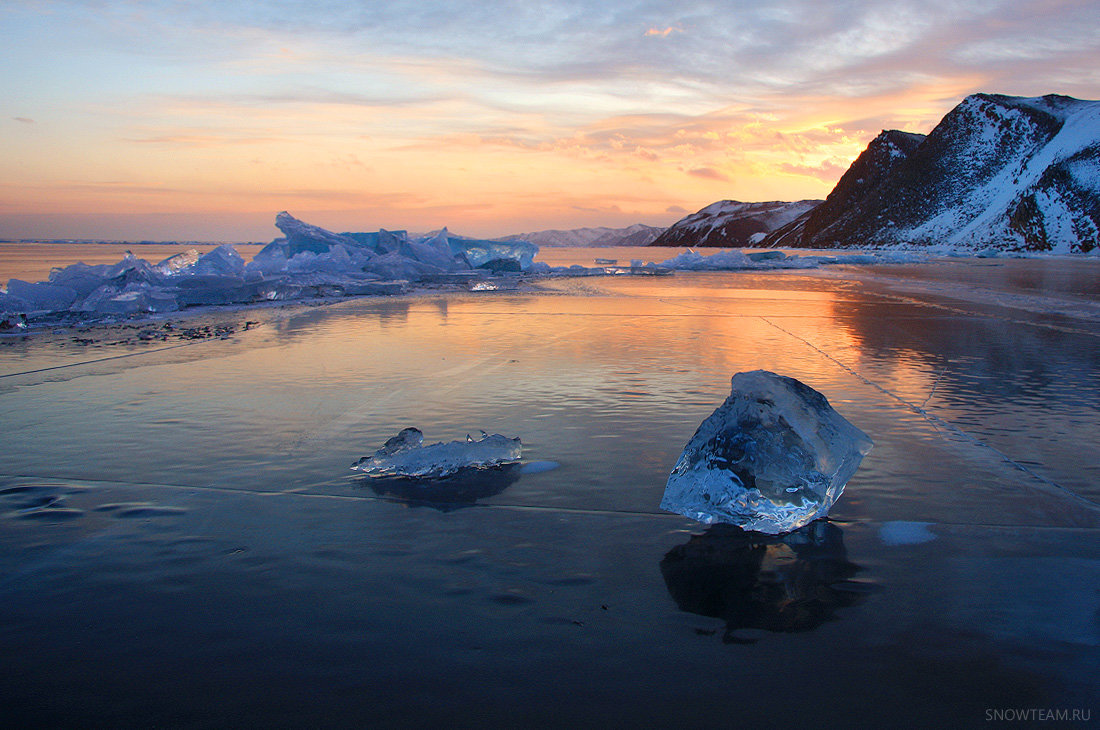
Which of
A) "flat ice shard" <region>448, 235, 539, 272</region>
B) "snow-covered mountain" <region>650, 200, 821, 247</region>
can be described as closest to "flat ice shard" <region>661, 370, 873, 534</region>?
"flat ice shard" <region>448, 235, 539, 272</region>

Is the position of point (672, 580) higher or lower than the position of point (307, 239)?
lower

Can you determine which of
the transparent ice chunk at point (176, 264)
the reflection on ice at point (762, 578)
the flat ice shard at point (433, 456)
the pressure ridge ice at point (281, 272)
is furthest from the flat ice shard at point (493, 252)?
the reflection on ice at point (762, 578)

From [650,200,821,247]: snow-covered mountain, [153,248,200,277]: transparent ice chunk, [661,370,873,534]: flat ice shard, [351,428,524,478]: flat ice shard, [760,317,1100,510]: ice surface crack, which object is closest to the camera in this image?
[661,370,873,534]: flat ice shard

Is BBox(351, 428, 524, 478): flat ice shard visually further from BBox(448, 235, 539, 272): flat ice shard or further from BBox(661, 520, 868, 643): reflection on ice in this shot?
BBox(448, 235, 539, 272): flat ice shard

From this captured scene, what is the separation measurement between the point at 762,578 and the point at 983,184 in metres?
107

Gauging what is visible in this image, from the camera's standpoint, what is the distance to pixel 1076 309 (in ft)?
37.3

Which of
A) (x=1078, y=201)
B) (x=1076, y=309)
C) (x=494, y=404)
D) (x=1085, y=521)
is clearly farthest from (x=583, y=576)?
(x=1078, y=201)

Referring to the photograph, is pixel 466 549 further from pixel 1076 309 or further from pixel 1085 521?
pixel 1076 309

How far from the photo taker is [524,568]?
2.22 m

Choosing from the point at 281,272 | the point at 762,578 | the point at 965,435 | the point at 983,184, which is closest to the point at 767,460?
the point at 762,578

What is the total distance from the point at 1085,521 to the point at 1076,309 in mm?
11140

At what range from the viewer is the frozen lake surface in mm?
1609

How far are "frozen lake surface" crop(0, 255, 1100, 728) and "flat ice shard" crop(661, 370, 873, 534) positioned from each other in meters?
0.11

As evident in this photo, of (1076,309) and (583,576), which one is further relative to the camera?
(1076,309)
